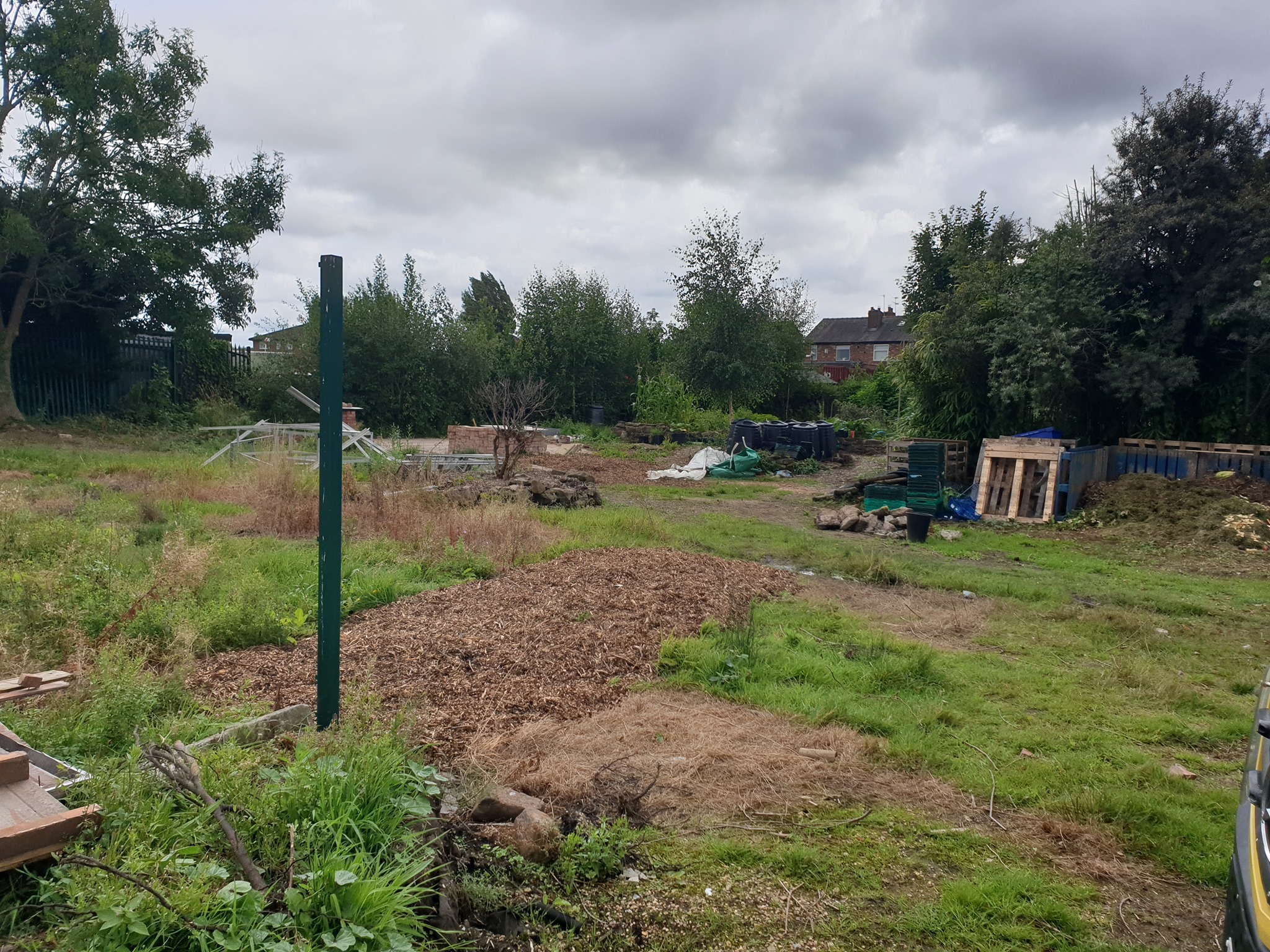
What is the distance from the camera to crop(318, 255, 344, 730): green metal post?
3424 millimetres

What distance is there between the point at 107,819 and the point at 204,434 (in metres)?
20.2

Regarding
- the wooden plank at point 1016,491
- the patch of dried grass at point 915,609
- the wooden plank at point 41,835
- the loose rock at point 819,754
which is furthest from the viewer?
the wooden plank at point 1016,491

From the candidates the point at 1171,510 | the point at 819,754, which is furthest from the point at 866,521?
the point at 819,754

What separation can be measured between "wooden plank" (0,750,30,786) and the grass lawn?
0.73 ft

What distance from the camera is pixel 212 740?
10.8ft

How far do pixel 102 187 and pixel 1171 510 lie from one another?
77.1ft

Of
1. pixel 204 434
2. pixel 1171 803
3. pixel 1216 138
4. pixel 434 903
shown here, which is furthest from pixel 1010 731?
pixel 204 434

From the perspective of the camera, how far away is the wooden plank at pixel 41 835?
230cm

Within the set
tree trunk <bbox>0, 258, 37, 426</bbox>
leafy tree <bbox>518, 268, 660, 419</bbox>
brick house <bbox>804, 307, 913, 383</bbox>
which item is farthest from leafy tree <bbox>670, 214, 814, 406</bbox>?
brick house <bbox>804, 307, 913, 383</bbox>

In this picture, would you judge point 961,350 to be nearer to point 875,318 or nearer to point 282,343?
point 282,343

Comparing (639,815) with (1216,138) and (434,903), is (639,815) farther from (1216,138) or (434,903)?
(1216,138)

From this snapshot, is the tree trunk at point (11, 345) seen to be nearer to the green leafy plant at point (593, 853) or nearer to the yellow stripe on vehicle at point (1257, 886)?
the green leafy plant at point (593, 853)

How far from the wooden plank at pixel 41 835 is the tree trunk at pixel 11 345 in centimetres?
2087

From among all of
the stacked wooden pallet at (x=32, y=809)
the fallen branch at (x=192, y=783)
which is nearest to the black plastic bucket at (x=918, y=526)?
the fallen branch at (x=192, y=783)
